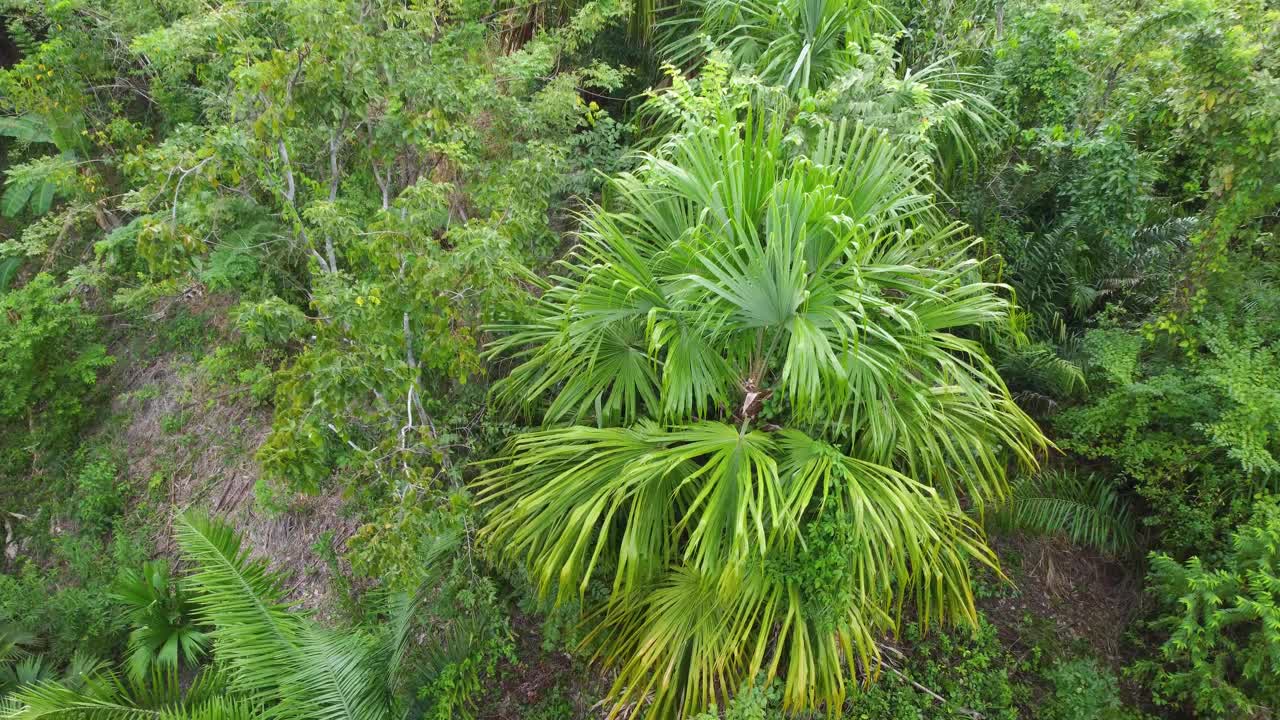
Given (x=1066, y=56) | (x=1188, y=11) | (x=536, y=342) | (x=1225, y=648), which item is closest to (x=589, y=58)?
(x=536, y=342)

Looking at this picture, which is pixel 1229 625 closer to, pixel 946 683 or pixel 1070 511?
pixel 1070 511

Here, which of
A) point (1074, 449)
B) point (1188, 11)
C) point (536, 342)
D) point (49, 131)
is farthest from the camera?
point (49, 131)

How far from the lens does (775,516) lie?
2.68m

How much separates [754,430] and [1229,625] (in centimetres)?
258

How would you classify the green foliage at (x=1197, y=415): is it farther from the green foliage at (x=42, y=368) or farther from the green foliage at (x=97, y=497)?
the green foliage at (x=42, y=368)

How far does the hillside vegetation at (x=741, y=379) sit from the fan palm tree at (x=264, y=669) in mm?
25

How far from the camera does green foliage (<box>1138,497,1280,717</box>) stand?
326 centimetres

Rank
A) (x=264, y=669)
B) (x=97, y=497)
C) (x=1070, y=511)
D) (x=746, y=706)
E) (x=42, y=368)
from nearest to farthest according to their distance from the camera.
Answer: (x=746, y=706) → (x=264, y=669) → (x=1070, y=511) → (x=97, y=497) → (x=42, y=368)

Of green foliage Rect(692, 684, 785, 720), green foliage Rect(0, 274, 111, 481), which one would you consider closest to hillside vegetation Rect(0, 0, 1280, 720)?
green foliage Rect(692, 684, 785, 720)

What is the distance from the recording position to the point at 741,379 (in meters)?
3.39

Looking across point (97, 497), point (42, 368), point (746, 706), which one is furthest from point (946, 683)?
point (42, 368)

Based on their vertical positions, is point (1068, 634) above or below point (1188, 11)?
below

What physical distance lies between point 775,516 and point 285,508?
4.46 m

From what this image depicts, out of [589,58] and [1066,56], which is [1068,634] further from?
[589,58]
